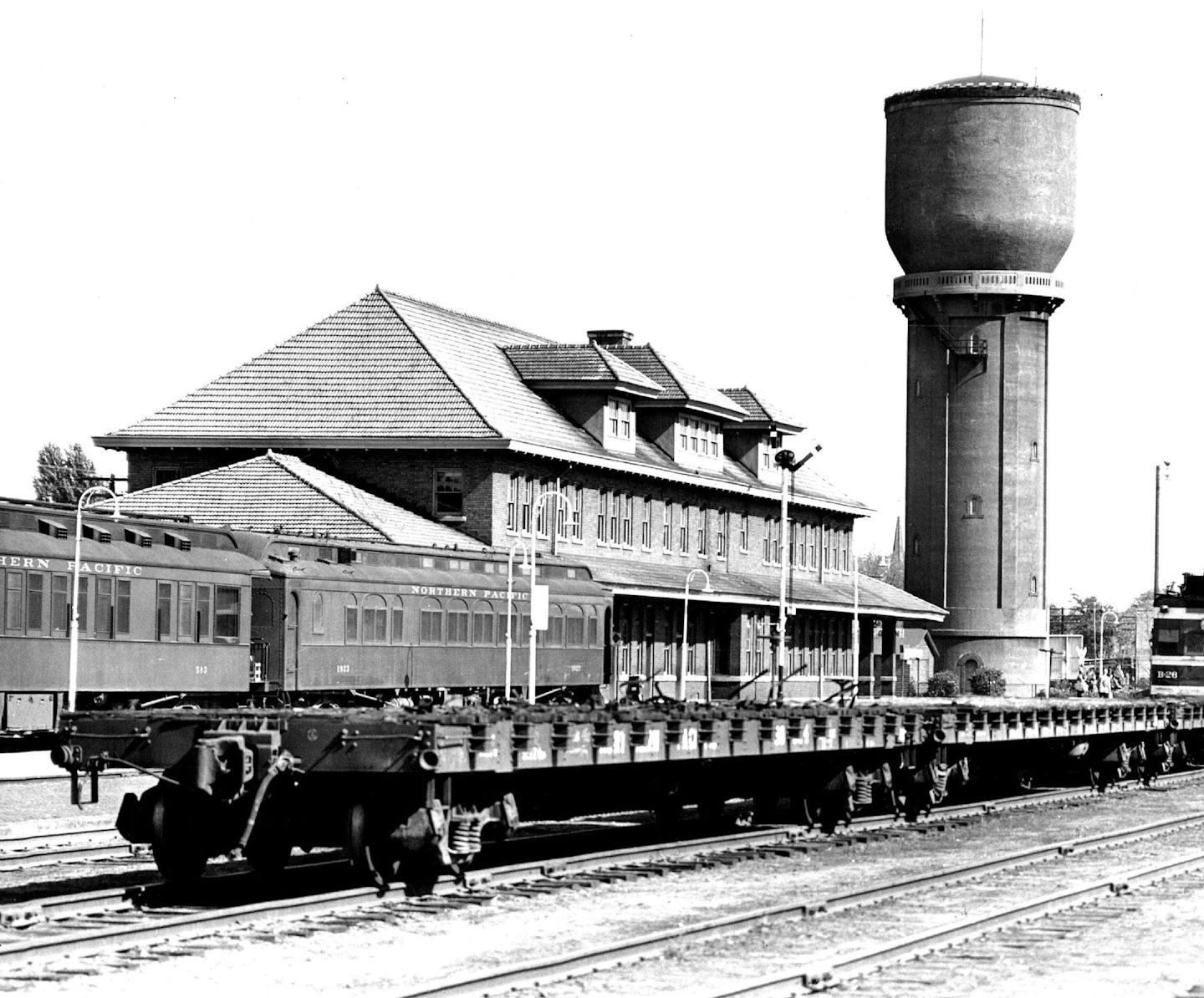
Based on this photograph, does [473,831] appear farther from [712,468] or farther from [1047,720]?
[712,468]

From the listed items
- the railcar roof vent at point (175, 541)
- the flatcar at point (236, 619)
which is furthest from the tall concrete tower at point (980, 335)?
the railcar roof vent at point (175, 541)

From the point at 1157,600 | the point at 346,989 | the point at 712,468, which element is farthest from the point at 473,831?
the point at 712,468

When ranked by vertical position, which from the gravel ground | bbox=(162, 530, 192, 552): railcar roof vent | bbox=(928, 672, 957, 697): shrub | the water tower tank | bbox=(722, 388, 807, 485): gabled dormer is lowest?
the gravel ground

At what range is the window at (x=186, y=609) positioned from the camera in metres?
38.4

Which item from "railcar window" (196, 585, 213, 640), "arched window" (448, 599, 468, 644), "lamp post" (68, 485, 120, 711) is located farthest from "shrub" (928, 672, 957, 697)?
"lamp post" (68, 485, 120, 711)

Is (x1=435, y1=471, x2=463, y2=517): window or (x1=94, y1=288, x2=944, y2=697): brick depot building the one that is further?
(x1=94, y1=288, x2=944, y2=697): brick depot building

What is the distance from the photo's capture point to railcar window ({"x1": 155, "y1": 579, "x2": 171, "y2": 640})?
1497 inches

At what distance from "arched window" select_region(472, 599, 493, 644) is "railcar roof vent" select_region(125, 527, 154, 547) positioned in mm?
10222

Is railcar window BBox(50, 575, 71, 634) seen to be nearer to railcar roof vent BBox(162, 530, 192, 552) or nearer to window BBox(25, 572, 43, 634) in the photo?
window BBox(25, 572, 43, 634)

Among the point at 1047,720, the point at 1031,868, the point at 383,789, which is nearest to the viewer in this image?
the point at 383,789

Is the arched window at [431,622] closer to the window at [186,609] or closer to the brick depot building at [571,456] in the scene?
the window at [186,609]

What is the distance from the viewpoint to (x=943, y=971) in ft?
50.4

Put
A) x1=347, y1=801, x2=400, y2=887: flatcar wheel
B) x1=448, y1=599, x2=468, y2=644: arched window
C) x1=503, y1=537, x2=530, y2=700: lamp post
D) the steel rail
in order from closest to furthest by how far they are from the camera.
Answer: the steel rail < x1=347, y1=801, x2=400, y2=887: flatcar wheel < x1=448, y1=599, x2=468, y2=644: arched window < x1=503, y1=537, x2=530, y2=700: lamp post

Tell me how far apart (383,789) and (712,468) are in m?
62.5
